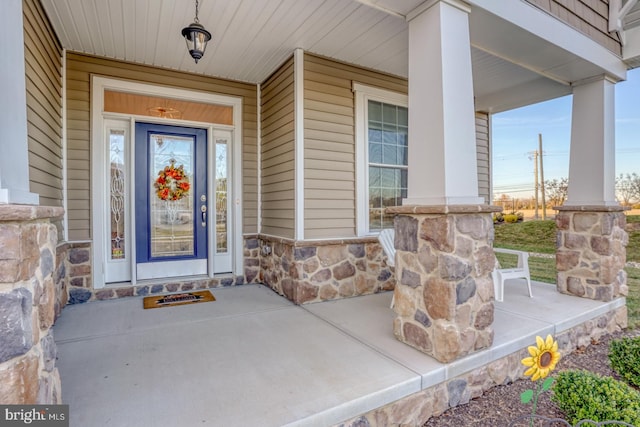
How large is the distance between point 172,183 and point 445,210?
11.4 ft

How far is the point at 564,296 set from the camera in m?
3.80

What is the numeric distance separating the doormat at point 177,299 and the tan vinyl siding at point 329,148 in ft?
4.84

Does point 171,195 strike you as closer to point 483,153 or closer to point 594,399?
point 594,399

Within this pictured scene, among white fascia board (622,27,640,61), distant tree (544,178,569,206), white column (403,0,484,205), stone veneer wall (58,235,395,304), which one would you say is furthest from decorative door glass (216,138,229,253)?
distant tree (544,178,569,206)

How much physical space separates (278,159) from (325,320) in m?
2.04

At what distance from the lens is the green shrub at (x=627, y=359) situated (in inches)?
95.3

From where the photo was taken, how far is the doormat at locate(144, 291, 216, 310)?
363 centimetres

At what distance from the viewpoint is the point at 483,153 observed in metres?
5.78

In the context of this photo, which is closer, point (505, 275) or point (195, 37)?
point (195, 37)

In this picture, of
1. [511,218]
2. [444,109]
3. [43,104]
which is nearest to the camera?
[444,109]

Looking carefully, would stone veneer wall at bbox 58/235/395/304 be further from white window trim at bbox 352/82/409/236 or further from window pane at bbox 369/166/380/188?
window pane at bbox 369/166/380/188

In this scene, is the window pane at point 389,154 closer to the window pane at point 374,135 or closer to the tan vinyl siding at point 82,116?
the window pane at point 374,135

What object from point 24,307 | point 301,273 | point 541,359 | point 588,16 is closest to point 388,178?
point 301,273

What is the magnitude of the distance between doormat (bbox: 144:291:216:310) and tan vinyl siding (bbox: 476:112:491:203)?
15.6 ft
